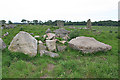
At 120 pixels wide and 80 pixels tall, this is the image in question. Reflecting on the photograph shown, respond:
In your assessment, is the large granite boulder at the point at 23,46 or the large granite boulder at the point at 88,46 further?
the large granite boulder at the point at 88,46

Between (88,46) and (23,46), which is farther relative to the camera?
(88,46)

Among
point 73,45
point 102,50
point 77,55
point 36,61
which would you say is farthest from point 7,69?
point 102,50

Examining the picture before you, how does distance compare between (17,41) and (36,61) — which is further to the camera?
(17,41)

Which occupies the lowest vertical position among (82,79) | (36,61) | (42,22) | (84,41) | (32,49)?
(82,79)

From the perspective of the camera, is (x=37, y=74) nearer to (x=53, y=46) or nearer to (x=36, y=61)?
(x=36, y=61)

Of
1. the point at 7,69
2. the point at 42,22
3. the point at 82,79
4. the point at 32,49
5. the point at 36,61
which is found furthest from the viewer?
the point at 42,22

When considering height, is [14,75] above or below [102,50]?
below

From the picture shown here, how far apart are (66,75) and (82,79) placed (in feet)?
2.82

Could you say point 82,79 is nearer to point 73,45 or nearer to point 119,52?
point 73,45

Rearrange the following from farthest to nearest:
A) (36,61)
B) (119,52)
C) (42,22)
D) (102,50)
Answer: (42,22)
(119,52)
(102,50)
(36,61)

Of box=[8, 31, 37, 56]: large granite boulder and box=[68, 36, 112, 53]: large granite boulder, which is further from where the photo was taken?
box=[68, 36, 112, 53]: large granite boulder

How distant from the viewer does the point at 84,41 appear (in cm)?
911

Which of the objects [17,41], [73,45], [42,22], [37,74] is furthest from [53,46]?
[42,22]

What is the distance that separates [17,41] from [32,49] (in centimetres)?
152
